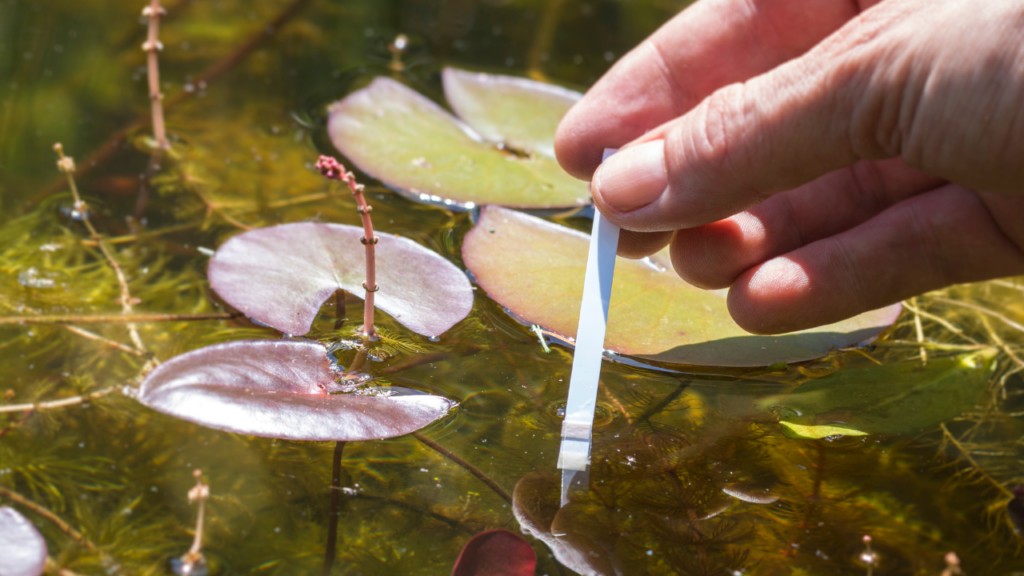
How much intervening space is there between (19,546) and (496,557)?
567 mm

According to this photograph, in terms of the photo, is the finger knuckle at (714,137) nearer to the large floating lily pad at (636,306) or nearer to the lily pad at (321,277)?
the large floating lily pad at (636,306)

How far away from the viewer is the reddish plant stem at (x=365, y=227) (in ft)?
3.15

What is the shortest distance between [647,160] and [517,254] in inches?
16.2

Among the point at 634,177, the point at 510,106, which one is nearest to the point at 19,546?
the point at 634,177

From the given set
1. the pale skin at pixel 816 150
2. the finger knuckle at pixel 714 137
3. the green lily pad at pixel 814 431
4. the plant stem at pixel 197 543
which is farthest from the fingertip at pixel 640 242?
the plant stem at pixel 197 543

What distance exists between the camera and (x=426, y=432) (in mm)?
1050

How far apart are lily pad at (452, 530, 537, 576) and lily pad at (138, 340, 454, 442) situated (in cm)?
19

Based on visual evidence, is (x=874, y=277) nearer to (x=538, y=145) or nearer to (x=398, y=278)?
(x=398, y=278)

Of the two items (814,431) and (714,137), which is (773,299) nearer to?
(814,431)

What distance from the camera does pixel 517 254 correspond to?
4.57 ft

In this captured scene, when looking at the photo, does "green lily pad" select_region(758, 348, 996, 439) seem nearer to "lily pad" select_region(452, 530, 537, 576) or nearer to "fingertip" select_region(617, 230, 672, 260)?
"fingertip" select_region(617, 230, 672, 260)

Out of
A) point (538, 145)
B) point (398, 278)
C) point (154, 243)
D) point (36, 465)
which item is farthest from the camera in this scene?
point (538, 145)

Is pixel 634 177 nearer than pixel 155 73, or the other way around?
pixel 634 177

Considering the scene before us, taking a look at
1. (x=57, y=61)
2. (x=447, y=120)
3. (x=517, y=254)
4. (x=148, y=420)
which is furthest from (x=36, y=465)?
(x=57, y=61)
